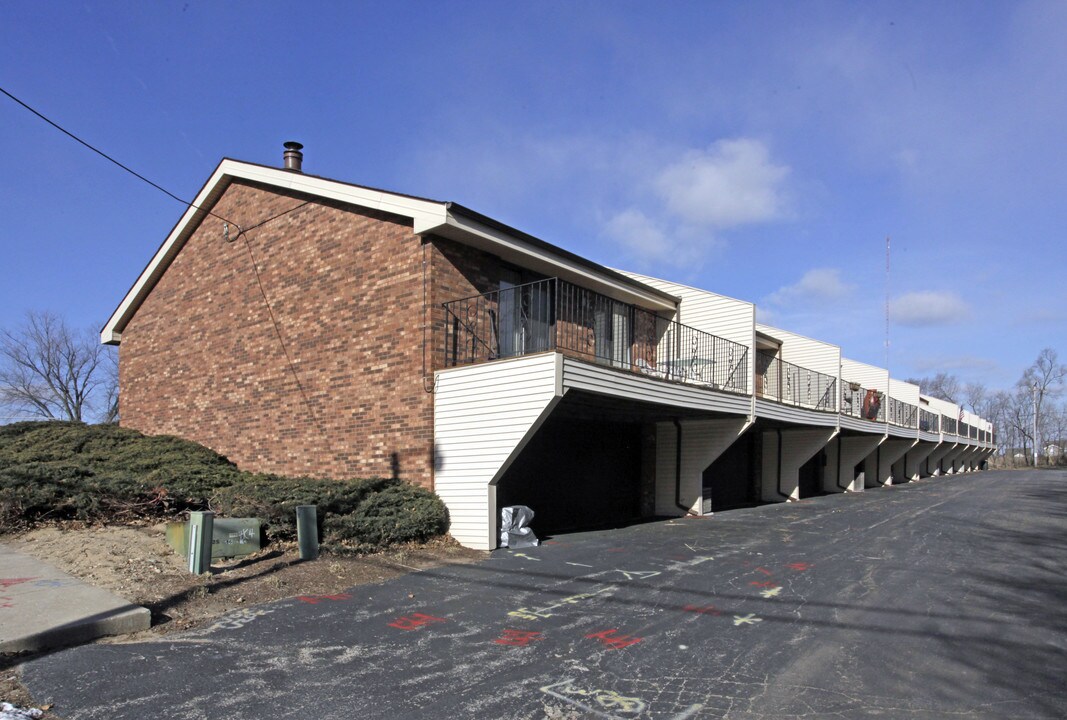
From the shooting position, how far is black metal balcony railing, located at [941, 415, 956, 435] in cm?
4409

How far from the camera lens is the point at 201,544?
8.27 metres

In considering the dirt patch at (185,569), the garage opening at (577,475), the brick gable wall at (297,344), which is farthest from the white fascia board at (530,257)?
the dirt patch at (185,569)

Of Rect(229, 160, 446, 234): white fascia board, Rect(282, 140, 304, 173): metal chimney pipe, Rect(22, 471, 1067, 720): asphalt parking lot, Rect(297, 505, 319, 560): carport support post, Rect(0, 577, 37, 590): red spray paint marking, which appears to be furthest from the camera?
Rect(282, 140, 304, 173): metal chimney pipe

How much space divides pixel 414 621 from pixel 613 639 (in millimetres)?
1979

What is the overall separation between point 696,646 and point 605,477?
9.44 metres

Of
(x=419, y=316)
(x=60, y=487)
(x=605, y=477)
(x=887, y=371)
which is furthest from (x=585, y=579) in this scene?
(x=887, y=371)

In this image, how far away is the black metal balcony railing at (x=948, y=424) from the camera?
4409 cm

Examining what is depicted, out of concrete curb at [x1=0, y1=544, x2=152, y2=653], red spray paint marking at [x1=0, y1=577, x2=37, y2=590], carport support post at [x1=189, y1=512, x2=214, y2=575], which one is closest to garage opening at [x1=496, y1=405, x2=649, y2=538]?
carport support post at [x1=189, y1=512, x2=214, y2=575]

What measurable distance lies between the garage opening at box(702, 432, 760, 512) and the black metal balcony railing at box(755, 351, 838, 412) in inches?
68.9

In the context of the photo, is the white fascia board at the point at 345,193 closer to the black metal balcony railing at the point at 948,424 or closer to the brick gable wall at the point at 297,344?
the brick gable wall at the point at 297,344

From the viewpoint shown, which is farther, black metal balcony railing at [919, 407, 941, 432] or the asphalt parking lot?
black metal balcony railing at [919, 407, 941, 432]

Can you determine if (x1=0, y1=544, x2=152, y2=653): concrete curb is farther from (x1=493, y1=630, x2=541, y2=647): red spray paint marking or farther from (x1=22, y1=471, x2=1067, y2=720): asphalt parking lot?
(x1=493, y1=630, x2=541, y2=647): red spray paint marking

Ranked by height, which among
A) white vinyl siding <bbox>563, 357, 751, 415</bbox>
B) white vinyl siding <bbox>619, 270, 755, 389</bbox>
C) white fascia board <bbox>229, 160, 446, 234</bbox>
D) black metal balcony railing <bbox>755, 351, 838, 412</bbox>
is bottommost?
white vinyl siding <bbox>563, 357, 751, 415</bbox>

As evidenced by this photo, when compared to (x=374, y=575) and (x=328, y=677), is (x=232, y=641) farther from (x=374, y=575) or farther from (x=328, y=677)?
(x=374, y=575)
